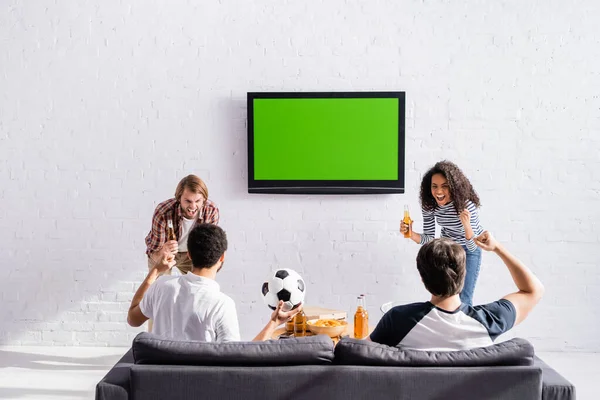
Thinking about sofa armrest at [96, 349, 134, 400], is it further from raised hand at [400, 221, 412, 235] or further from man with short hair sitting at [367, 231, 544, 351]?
raised hand at [400, 221, 412, 235]

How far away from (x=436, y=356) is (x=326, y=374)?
0.39 metres

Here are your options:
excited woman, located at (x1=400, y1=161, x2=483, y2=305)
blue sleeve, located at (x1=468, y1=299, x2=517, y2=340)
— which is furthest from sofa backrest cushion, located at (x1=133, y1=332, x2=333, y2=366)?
excited woman, located at (x1=400, y1=161, x2=483, y2=305)

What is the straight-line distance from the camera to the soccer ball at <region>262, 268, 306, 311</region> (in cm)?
302

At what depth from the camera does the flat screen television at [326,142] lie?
14.6ft

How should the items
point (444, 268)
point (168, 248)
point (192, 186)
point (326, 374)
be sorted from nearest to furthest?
point (326, 374)
point (444, 268)
point (168, 248)
point (192, 186)

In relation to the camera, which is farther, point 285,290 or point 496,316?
point 285,290

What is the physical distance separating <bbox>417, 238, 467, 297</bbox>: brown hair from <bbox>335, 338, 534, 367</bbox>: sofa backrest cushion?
0.22 meters

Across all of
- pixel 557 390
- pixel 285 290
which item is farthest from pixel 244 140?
pixel 557 390

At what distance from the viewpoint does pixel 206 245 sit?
104 inches

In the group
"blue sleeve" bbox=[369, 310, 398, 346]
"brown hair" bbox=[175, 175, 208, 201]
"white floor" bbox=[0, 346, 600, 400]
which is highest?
"brown hair" bbox=[175, 175, 208, 201]

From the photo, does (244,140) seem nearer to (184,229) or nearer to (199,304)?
(184,229)

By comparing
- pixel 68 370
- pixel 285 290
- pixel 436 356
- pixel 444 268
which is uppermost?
pixel 444 268

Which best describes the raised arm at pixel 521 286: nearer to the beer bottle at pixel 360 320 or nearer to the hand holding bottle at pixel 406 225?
the beer bottle at pixel 360 320

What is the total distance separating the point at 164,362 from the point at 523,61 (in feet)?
10.9
